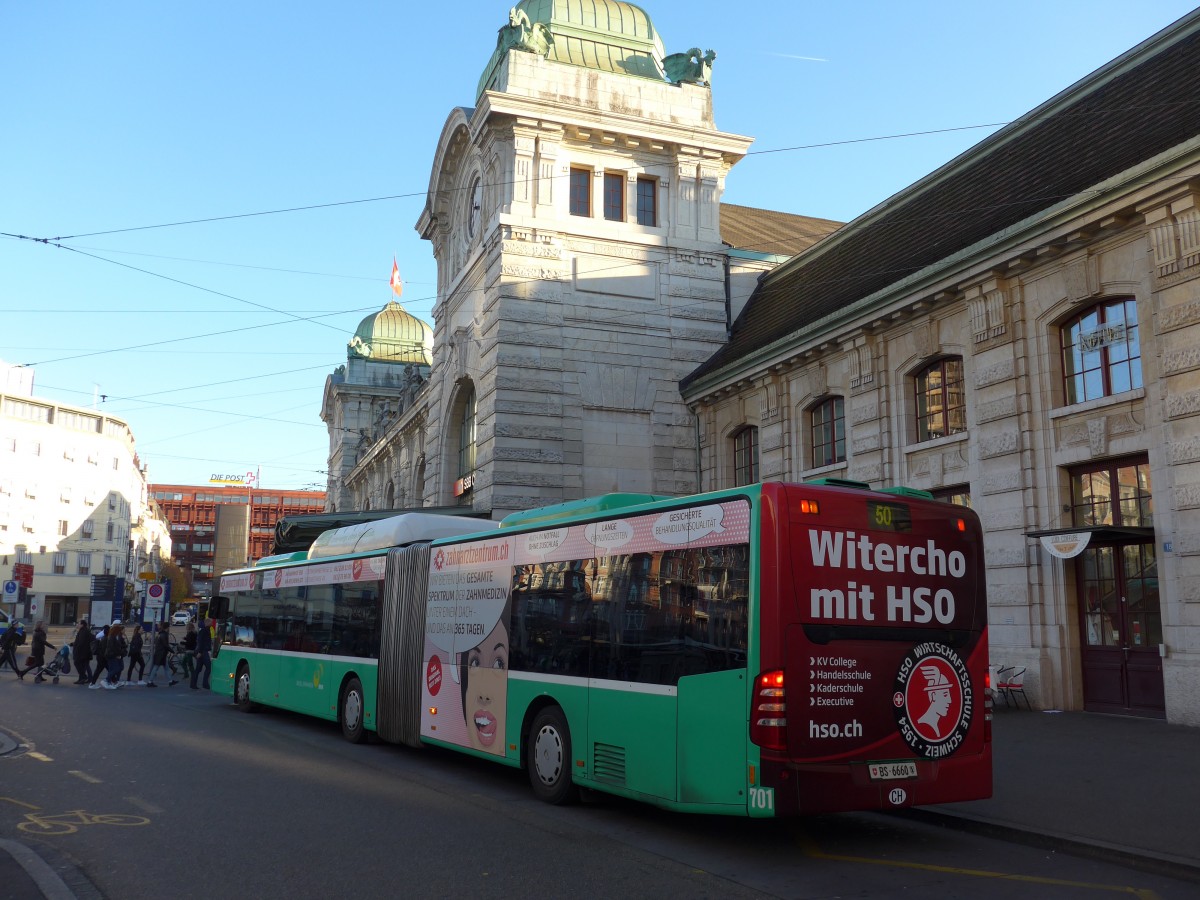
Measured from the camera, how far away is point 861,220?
25.3 m

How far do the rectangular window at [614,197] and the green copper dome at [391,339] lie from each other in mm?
42331

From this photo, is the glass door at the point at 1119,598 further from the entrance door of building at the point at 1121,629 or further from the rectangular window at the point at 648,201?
the rectangular window at the point at 648,201

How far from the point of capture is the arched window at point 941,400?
18.9 metres

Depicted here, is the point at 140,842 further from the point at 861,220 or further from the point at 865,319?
the point at 861,220

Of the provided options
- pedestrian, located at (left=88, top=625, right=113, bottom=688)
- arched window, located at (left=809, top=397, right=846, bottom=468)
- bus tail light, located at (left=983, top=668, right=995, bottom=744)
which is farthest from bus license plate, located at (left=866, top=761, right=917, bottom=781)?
pedestrian, located at (left=88, top=625, right=113, bottom=688)

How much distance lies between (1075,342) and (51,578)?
8420 centimetres

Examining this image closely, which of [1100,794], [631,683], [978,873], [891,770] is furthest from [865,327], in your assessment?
[978,873]

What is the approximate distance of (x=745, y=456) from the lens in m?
26.7

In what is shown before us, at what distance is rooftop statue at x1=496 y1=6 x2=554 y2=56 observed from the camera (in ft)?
95.0

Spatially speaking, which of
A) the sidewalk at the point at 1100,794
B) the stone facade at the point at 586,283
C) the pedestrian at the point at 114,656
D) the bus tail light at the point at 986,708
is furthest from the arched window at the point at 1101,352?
the pedestrian at the point at 114,656

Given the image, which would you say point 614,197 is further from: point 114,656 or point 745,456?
point 114,656

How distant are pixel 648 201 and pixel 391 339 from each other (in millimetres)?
43677

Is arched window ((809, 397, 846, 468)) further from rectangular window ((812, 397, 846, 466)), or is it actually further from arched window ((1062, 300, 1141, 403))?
arched window ((1062, 300, 1141, 403))

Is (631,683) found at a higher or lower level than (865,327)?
lower
